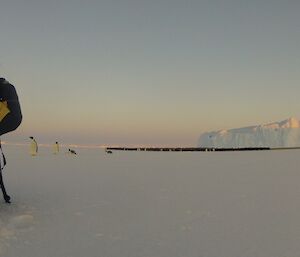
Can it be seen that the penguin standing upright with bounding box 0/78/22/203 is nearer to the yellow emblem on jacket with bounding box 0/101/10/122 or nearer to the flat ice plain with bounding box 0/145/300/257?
the yellow emblem on jacket with bounding box 0/101/10/122

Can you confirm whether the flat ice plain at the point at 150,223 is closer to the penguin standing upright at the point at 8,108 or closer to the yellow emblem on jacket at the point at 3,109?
the penguin standing upright at the point at 8,108

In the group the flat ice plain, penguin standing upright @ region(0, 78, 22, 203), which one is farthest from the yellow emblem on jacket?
the flat ice plain

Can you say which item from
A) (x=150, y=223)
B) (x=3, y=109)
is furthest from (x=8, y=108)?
(x=150, y=223)

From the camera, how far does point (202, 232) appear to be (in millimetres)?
5801

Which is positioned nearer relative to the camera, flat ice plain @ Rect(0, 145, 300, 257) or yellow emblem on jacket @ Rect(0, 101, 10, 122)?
flat ice plain @ Rect(0, 145, 300, 257)

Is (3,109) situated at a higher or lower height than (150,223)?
higher

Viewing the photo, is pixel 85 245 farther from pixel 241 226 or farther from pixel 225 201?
pixel 225 201

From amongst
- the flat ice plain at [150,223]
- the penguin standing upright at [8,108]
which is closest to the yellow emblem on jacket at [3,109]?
the penguin standing upright at [8,108]

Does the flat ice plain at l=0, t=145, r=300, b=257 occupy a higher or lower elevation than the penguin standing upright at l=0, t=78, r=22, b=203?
lower

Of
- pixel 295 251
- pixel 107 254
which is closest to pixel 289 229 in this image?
pixel 295 251

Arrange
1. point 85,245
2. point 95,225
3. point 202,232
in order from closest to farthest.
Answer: point 85,245 → point 202,232 → point 95,225

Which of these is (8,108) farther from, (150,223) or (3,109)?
(150,223)

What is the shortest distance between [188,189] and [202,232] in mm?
5131

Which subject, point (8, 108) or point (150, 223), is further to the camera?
point (8, 108)
